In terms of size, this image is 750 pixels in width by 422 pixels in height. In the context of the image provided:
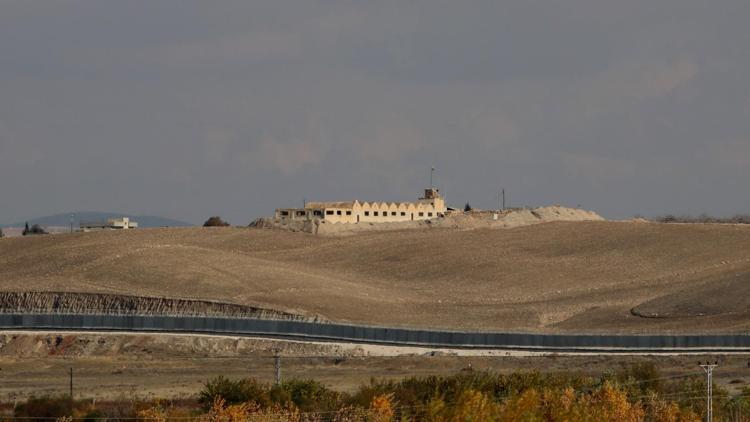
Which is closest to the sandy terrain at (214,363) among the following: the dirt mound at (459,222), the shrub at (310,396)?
the shrub at (310,396)

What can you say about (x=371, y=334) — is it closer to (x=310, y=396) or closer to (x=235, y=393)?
(x=310, y=396)

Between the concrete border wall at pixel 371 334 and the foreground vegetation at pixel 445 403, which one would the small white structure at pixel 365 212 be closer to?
the concrete border wall at pixel 371 334

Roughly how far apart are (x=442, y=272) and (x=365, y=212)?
33.3 meters

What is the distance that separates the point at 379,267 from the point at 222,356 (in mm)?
47836

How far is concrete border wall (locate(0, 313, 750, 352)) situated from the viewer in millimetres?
61656

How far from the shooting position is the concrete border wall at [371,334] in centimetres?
6166

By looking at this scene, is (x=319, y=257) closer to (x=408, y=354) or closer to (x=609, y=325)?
(x=609, y=325)

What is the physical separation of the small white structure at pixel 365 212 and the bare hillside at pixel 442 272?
29.5 ft

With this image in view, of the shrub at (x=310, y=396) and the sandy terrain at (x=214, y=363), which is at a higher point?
the sandy terrain at (x=214, y=363)

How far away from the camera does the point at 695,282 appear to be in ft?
306

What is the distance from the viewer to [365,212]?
13850cm

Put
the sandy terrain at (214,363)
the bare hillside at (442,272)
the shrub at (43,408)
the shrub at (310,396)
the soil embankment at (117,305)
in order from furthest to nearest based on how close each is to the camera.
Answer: the bare hillside at (442,272) → the soil embankment at (117,305) → the sandy terrain at (214,363) → the shrub at (310,396) → the shrub at (43,408)

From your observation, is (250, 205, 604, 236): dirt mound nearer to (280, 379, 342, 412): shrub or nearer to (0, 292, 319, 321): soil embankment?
(0, 292, 319, 321): soil embankment

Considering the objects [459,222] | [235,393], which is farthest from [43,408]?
[459,222]
